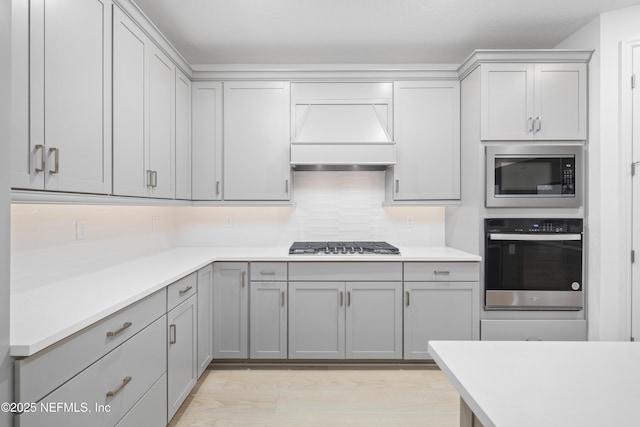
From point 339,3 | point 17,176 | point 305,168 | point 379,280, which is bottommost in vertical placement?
point 379,280

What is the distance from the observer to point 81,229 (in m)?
2.07

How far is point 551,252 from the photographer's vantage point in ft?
8.83

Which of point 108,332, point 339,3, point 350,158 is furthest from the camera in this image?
point 350,158

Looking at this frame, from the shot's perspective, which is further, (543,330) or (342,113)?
(342,113)

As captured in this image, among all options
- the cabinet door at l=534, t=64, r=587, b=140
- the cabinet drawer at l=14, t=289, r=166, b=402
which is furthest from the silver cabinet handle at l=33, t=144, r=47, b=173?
the cabinet door at l=534, t=64, r=587, b=140

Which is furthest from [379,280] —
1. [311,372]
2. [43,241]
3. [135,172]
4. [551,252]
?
[43,241]

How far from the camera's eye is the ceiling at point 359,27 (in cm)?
241

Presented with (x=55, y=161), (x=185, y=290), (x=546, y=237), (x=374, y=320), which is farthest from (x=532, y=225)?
(x=55, y=161)

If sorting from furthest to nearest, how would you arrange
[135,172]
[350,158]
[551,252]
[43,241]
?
[350,158], [551,252], [135,172], [43,241]

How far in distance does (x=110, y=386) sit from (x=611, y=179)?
10.7 feet

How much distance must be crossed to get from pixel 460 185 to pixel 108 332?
107 inches

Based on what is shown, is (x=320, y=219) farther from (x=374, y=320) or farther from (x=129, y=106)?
(x=129, y=106)

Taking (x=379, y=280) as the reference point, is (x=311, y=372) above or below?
below

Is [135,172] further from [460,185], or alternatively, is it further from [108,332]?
[460,185]
